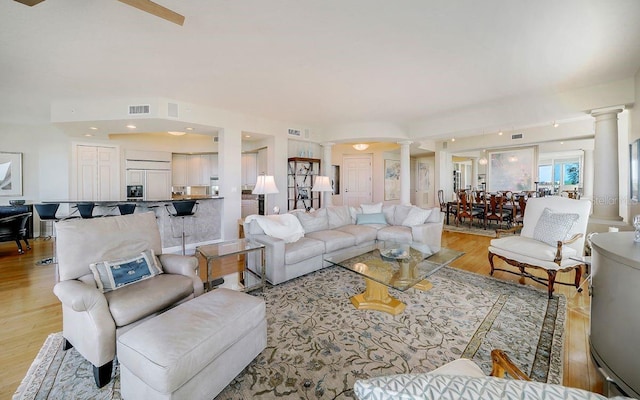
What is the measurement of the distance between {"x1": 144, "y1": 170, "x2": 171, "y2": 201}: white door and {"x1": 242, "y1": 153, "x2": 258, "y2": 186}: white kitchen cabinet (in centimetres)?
230

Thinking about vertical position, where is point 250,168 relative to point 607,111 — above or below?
below

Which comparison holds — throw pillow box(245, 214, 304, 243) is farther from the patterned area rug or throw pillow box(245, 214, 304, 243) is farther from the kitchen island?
the patterned area rug

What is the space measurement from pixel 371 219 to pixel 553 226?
253 cm

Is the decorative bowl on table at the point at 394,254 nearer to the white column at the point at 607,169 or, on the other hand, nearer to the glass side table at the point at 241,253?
the glass side table at the point at 241,253

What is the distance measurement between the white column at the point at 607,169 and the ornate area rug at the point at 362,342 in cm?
258

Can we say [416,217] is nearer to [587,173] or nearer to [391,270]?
[391,270]

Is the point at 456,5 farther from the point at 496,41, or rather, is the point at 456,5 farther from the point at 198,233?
the point at 198,233

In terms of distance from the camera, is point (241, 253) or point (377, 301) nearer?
point (377, 301)

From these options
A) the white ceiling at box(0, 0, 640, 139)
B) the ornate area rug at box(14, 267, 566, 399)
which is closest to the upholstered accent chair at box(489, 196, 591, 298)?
the ornate area rug at box(14, 267, 566, 399)

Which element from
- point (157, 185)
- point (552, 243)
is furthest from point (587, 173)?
point (157, 185)

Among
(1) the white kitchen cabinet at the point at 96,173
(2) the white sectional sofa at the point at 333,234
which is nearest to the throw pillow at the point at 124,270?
(2) the white sectional sofa at the point at 333,234

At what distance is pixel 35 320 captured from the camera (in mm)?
2371

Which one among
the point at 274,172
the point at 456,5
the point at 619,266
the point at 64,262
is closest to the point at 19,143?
the point at 274,172

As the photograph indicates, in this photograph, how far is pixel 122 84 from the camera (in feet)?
12.7
